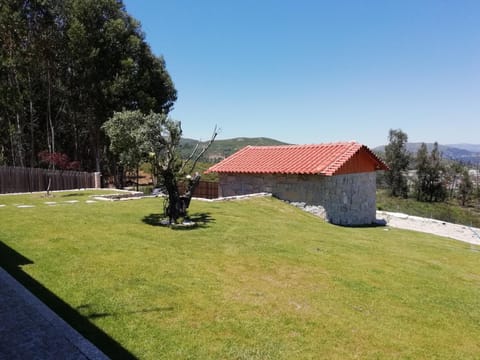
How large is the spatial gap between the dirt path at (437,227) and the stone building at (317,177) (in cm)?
165

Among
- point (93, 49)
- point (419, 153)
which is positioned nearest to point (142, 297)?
point (93, 49)

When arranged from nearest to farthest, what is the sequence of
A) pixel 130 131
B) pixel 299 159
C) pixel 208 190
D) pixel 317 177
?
1. pixel 130 131
2. pixel 317 177
3. pixel 299 159
4. pixel 208 190

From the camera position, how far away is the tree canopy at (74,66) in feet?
69.0

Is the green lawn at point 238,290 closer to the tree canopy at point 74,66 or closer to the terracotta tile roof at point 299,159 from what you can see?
the terracotta tile roof at point 299,159

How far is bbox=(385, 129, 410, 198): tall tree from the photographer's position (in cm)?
5416

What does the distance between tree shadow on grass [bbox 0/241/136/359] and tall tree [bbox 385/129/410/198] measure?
55386 millimetres

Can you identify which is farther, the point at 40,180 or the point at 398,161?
the point at 398,161

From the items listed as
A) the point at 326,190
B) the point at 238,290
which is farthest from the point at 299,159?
the point at 238,290

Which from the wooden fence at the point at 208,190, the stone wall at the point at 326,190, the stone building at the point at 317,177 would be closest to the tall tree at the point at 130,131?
the stone building at the point at 317,177

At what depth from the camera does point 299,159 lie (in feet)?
57.8

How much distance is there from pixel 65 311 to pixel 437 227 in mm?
19069

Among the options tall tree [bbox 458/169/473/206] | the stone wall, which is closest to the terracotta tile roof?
the stone wall

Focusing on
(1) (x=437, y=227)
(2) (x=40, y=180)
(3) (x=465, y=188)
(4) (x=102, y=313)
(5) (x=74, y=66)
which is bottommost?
(3) (x=465, y=188)

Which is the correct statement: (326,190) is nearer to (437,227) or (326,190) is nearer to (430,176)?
(437,227)
